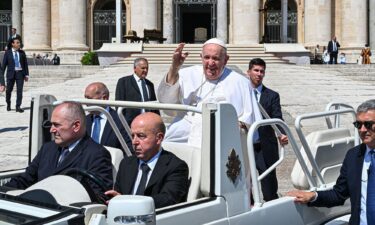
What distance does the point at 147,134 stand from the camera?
4230mm

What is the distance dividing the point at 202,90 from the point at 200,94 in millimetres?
39

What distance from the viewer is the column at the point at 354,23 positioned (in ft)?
134

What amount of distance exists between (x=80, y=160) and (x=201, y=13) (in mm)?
42771

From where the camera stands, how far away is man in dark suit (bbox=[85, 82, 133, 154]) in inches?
246

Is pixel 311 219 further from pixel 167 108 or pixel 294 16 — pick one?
pixel 294 16

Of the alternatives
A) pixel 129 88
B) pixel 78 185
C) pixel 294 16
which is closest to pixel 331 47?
pixel 294 16

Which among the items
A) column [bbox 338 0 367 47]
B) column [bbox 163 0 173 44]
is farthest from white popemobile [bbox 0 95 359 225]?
column [bbox 338 0 367 47]

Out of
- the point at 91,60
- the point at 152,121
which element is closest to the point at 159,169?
the point at 152,121

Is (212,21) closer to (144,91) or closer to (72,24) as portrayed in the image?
(72,24)

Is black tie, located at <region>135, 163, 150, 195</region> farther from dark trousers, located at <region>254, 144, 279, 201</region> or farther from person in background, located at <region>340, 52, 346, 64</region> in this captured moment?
person in background, located at <region>340, 52, 346, 64</region>

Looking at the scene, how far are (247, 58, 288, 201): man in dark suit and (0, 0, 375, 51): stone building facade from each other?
3179 cm

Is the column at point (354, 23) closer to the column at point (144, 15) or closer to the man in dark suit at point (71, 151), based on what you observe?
the column at point (144, 15)

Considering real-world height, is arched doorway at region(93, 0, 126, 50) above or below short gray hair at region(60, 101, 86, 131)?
above

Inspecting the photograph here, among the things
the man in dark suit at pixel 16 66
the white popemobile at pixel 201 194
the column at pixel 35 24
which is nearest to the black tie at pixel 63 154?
the white popemobile at pixel 201 194
